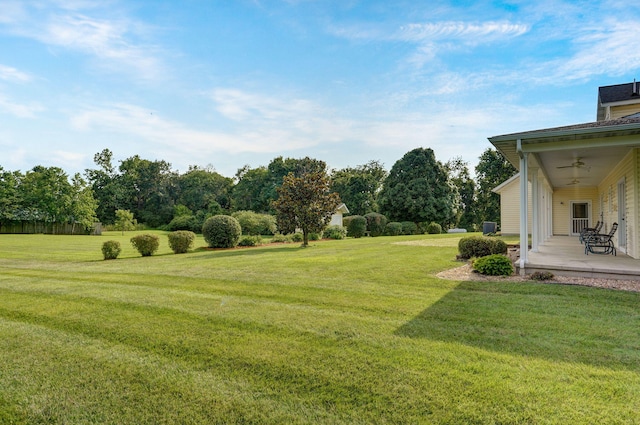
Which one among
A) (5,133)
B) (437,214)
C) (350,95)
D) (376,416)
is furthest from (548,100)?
(5,133)

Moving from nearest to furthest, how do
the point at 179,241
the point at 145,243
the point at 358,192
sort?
the point at 145,243, the point at 179,241, the point at 358,192

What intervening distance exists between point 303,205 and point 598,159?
468 inches

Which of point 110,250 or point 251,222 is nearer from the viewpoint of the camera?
point 110,250

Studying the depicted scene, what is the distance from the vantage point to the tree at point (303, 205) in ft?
58.2

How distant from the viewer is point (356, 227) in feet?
90.0

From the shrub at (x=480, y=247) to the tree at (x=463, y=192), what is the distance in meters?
29.8

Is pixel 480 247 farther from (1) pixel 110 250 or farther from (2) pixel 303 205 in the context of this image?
(1) pixel 110 250

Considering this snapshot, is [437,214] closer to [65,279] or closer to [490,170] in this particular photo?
[490,170]

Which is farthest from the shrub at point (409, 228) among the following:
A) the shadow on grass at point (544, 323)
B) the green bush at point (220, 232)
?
the shadow on grass at point (544, 323)

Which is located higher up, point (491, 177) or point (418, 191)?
point (491, 177)

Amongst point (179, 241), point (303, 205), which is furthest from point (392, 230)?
point (179, 241)

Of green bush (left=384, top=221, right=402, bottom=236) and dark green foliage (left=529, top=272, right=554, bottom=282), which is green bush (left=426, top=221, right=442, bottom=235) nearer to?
green bush (left=384, top=221, right=402, bottom=236)

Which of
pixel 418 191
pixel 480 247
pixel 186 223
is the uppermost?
pixel 418 191

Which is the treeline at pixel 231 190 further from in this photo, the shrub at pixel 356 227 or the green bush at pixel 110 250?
the green bush at pixel 110 250
